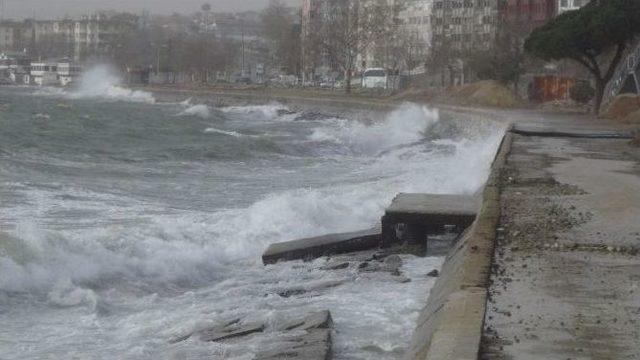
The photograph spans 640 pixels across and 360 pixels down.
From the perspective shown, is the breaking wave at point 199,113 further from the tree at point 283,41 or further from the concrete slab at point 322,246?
the concrete slab at point 322,246

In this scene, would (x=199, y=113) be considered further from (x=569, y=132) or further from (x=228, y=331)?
(x=228, y=331)

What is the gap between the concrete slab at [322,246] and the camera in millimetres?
15445

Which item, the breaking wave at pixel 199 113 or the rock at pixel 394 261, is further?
the breaking wave at pixel 199 113

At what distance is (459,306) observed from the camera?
28.6 feet

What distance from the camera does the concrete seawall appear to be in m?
7.55

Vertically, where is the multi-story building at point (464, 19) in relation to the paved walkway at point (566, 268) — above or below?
above

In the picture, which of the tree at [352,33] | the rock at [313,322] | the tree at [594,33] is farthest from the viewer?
the tree at [352,33]

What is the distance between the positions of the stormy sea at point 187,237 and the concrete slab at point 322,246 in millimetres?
316

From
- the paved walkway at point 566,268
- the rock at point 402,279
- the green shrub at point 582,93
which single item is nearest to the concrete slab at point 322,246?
the paved walkway at point 566,268

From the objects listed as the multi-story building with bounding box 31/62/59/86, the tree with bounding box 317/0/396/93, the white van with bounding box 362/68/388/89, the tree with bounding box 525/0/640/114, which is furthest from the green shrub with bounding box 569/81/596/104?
the multi-story building with bounding box 31/62/59/86

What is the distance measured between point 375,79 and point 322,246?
3434 inches

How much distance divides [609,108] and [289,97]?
42.1 m

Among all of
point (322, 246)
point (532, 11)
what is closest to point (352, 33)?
point (532, 11)

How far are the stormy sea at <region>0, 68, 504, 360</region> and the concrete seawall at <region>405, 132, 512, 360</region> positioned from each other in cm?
39
